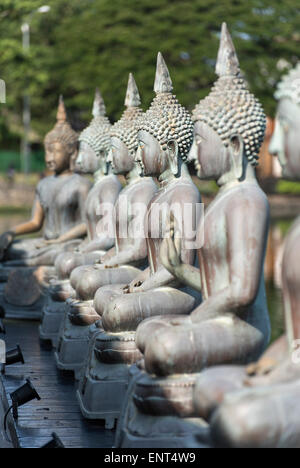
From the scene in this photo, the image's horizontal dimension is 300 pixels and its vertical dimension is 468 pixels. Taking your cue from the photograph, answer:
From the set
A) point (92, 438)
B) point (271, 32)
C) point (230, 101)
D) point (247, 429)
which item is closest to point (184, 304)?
point (92, 438)

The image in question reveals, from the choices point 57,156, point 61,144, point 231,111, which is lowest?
point 57,156

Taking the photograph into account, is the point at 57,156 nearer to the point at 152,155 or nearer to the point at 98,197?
the point at 98,197

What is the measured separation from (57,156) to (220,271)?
5.26 meters

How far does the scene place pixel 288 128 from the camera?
3.75 metres

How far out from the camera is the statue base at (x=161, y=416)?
4.06 meters

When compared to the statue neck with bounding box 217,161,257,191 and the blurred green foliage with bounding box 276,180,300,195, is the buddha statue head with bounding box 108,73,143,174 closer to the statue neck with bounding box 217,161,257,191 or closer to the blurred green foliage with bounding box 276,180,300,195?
the statue neck with bounding box 217,161,257,191

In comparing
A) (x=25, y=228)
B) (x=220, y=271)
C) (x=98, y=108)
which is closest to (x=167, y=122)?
(x=220, y=271)

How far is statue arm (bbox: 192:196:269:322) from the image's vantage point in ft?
13.8

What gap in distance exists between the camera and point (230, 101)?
4.50 metres

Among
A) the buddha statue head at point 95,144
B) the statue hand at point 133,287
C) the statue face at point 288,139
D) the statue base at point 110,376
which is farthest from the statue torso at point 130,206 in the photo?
the statue face at point 288,139

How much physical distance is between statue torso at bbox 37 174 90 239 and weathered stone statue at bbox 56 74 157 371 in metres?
2.28

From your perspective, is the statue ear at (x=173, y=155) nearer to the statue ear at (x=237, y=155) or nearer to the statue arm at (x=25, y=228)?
the statue ear at (x=237, y=155)
